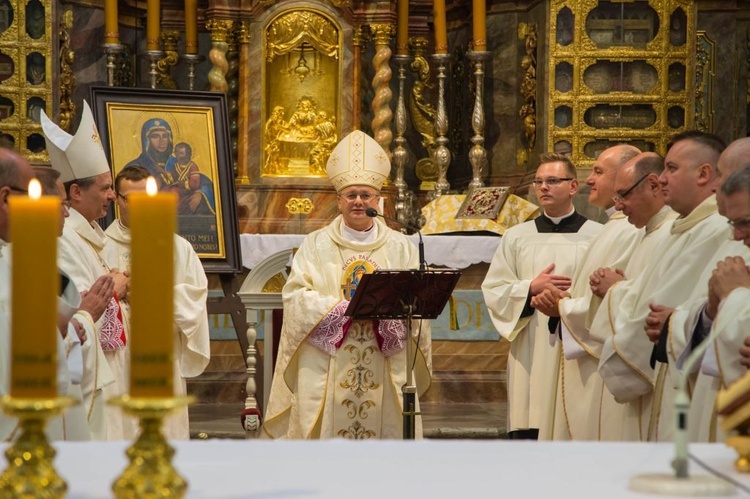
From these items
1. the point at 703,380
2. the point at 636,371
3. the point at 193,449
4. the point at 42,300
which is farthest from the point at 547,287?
the point at 42,300

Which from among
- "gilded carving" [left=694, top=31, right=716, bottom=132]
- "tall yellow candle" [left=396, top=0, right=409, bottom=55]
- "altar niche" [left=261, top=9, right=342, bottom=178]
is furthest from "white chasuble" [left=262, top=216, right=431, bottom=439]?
"gilded carving" [left=694, top=31, right=716, bottom=132]

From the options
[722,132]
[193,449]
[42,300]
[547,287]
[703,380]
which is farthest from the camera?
[722,132]

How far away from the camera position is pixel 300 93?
11242 millimetres

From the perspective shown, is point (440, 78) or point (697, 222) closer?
point (697, 222)

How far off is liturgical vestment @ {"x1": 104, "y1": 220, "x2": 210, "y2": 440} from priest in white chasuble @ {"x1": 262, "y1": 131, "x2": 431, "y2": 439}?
0.52 meters

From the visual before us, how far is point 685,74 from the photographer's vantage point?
10.7 meters

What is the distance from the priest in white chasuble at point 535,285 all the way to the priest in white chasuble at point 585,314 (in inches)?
11.3

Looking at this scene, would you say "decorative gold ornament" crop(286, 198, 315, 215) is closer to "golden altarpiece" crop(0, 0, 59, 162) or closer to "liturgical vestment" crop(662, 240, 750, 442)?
"golden altarpiece" crop(0, 0, 59, 162)

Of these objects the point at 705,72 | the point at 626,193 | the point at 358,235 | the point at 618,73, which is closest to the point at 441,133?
the point at 618,73

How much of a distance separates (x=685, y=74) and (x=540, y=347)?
4.60m

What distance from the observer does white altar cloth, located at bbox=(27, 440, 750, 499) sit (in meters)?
1.67

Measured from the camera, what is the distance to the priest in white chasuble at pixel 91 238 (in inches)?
212

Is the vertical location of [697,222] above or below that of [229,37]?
below

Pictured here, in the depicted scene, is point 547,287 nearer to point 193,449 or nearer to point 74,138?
point 74,138
